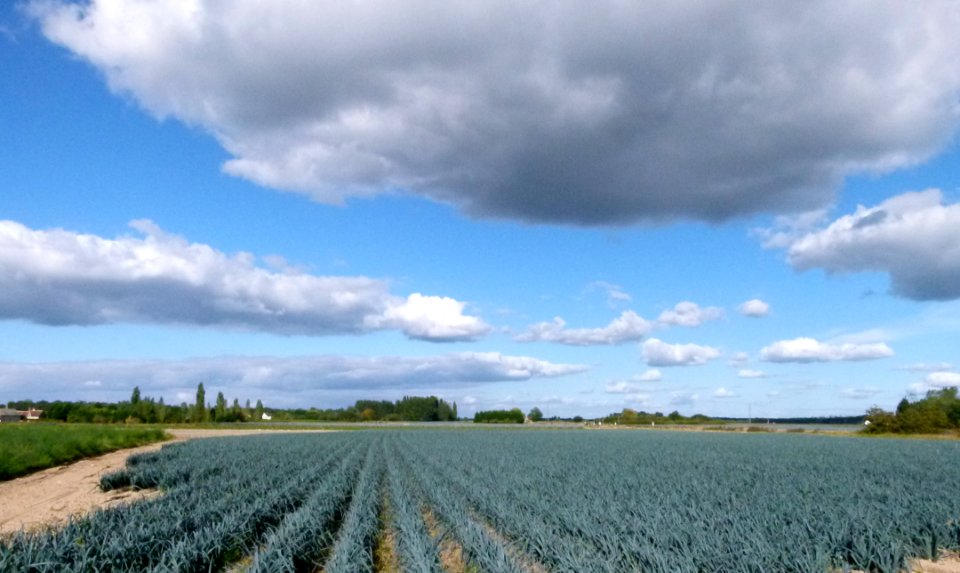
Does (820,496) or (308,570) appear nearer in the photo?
(308,570)

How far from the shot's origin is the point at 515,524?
1184cm

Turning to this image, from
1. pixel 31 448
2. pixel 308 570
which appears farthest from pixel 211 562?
pixel 31 448

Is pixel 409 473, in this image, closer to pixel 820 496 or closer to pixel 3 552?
pixel 820 496

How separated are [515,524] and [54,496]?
17921 mm

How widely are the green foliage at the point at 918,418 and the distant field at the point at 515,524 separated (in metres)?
64.1

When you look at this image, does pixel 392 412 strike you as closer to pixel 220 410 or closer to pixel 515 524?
pixel 220 410

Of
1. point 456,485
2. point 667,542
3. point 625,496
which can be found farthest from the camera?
point 456,485

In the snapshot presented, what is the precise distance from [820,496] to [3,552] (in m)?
16.0

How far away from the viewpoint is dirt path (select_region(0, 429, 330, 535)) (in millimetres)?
17953

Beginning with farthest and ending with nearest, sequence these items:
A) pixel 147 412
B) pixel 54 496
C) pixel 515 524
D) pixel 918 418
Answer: pixel 147 412 < pixel 918 418 < pixel 54 496 < pixel 515 524

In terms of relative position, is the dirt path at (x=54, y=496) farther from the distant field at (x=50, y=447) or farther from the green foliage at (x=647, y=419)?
the green foliage at (x=647, y=419)

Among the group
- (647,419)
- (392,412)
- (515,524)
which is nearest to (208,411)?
(392,412)

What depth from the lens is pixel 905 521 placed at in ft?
38.1

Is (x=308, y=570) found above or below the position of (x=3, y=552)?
below
